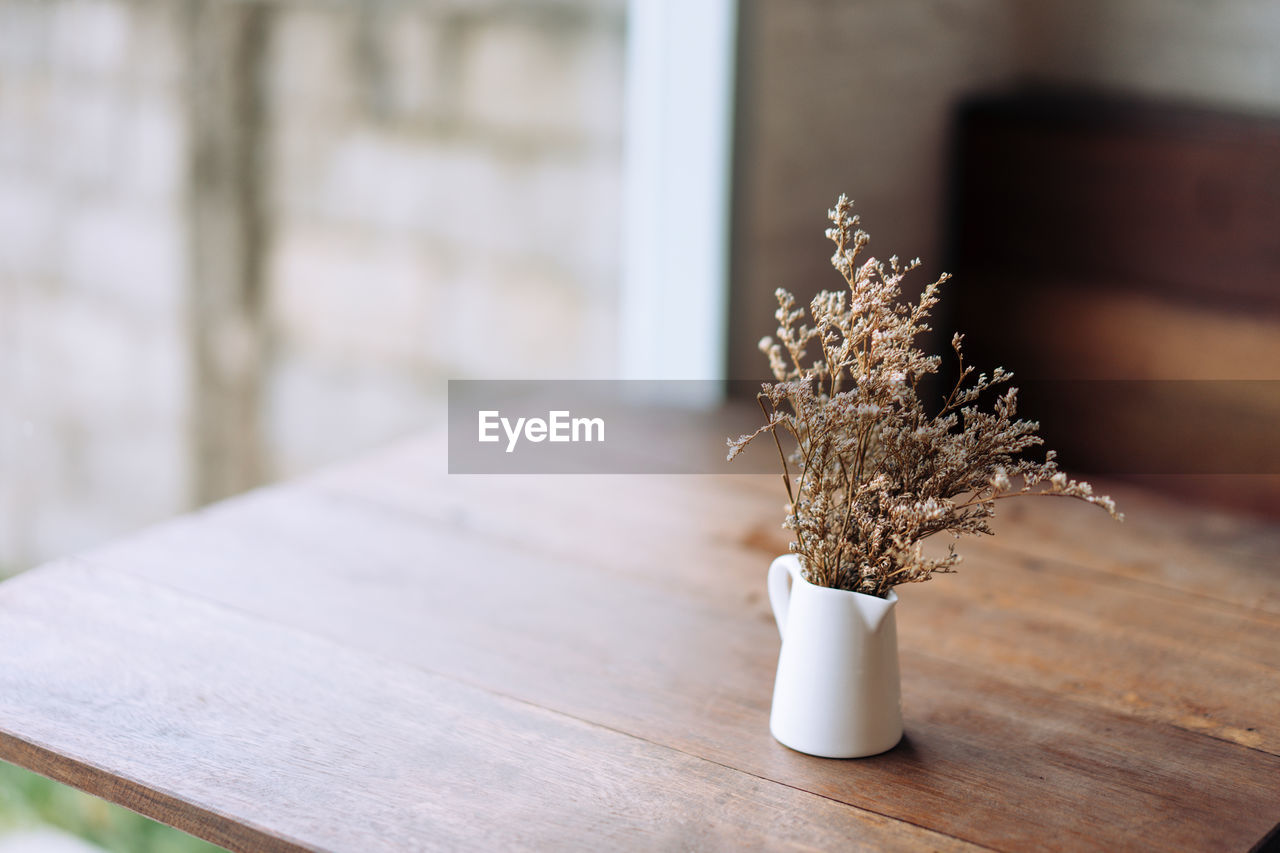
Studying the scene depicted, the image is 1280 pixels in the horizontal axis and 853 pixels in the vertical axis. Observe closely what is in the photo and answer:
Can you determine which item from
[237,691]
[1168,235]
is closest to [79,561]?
[237,691]

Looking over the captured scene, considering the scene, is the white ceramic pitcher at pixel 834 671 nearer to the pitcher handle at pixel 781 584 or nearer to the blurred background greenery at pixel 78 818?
the pitcher handle at pixel 781 584

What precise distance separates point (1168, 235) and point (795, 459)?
1724 mm

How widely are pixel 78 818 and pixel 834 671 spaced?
1399 millimetres

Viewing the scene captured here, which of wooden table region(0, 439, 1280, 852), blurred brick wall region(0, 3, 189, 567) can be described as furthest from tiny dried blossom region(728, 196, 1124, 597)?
blurred brick wall region(0, 3, 189, 567)

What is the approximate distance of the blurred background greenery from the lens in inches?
70.4

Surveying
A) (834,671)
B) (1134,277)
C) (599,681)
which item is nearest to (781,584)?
(834,671)

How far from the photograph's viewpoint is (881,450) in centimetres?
95

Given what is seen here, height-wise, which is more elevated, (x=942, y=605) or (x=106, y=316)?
(x=106, y=316)

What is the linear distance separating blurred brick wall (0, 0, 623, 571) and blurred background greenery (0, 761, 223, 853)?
1.35ft

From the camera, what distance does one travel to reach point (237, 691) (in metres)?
1.08

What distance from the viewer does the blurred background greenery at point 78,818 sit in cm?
179

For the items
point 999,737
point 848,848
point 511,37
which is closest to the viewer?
point 848,848

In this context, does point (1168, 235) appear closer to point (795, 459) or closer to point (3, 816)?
point (795, 459)

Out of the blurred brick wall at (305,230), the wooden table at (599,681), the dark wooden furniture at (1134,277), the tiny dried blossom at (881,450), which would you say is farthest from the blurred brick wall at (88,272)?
the dark wooden furniture at (1134,277)
